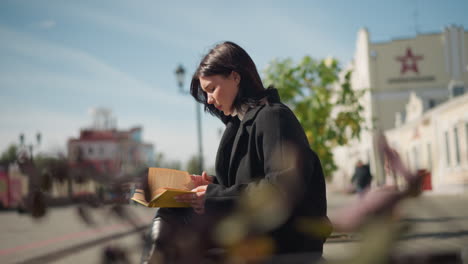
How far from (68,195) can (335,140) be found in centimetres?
1198

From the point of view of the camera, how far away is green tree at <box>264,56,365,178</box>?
39.5 ft

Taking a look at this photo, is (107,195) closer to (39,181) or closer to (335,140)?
(39,181)

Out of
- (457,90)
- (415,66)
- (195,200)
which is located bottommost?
(195,200)

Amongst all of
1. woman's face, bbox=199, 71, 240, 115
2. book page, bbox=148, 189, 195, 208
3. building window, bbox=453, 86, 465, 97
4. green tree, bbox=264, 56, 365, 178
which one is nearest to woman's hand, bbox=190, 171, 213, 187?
woman's face, bbox=199, 71, 240, 115

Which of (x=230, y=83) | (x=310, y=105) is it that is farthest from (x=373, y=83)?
(x=230, y=83)

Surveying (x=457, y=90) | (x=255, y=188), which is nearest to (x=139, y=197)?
(x=255, y=188)

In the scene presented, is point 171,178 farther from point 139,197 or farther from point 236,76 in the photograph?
point 139,197

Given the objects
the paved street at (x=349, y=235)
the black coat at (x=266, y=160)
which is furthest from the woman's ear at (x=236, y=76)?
the paved street at (x=349, y=235)

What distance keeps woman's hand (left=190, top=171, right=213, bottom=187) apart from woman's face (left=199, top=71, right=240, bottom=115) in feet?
0.99

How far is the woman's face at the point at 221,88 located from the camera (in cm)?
149

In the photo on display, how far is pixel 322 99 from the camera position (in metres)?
12.2

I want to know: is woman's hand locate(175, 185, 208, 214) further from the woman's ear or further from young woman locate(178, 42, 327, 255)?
the woman's ear

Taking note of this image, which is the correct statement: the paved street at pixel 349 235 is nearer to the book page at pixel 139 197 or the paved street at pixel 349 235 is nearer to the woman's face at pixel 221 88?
the book page at pixel 139 197

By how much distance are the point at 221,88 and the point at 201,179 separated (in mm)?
407
